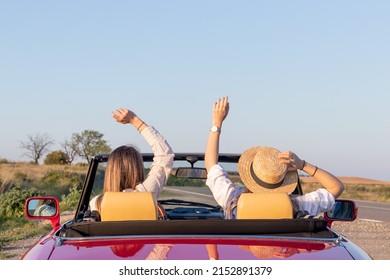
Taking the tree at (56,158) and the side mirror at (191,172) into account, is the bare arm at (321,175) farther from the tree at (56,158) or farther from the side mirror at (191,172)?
the tree at (56,158)

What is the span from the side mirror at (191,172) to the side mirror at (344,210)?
1.42 meters

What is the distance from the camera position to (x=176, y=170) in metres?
6.55

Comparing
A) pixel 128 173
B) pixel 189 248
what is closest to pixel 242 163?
pixel 128 173

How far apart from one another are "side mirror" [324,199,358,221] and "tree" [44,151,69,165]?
205 feet

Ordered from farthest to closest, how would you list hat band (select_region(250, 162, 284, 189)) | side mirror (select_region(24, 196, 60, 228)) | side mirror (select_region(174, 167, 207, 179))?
side mirror (select_region(174, 167, 207, 179)) → side mirror (select_region(24, 196, 60, 228)) → hat band (select_region(250, 162, 284, 189))

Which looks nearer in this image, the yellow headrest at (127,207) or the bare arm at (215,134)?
the yellow headrest at (127,207)

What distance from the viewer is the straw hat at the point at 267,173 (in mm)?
4699

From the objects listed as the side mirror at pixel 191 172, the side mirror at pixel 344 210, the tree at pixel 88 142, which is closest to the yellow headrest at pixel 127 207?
the side mirror at pixel 344 210

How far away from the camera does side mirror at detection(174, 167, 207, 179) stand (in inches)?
250

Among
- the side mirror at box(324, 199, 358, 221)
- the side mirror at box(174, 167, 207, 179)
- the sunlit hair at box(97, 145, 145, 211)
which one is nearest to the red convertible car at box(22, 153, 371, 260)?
the sunlit hair at box(97, 145, 145, 211)

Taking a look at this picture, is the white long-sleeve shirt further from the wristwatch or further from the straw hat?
the wristwatch
